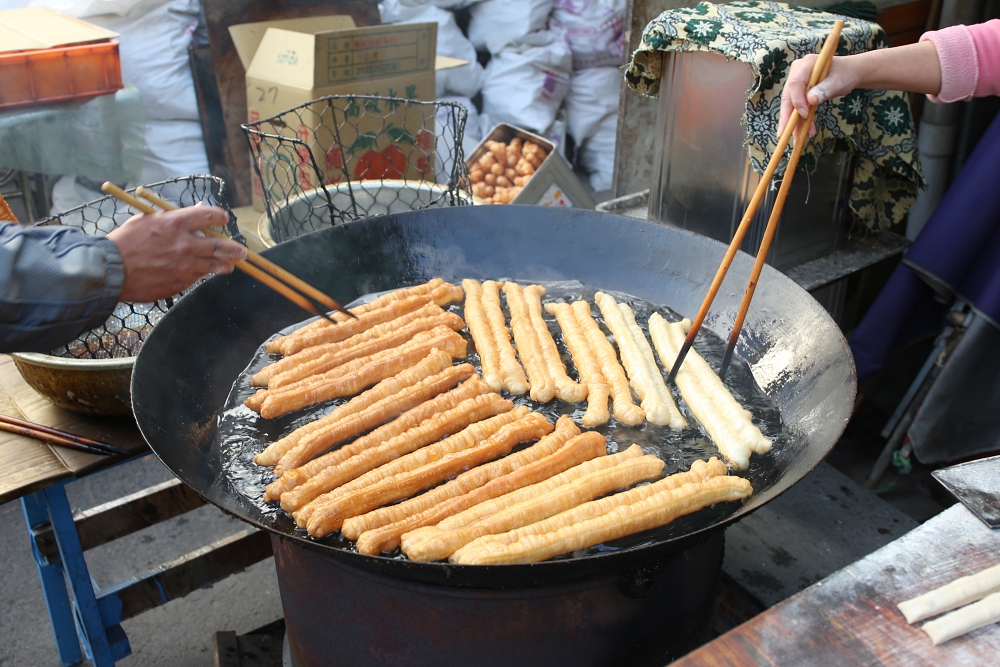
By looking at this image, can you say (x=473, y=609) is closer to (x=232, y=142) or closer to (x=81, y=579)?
(x=81, y=579)

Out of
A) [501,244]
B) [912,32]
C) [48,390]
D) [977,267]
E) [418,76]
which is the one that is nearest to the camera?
[48,390]

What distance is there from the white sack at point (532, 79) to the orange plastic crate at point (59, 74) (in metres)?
3.71

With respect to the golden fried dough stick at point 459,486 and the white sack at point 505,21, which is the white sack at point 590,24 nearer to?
the white sack at point 505,21

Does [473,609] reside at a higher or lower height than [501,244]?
lower

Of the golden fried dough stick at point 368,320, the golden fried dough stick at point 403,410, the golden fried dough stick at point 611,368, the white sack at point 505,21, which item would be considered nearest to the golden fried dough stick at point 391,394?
the golden fried dough stick at point 403,410

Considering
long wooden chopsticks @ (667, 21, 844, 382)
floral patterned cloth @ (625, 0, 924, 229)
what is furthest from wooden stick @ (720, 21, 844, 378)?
floral patterned cloth @ (625, 0, 924, 229)

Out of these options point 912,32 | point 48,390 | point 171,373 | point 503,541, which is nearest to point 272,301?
point 171,373

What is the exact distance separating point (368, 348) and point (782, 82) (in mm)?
2408

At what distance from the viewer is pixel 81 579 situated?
313 centimetres

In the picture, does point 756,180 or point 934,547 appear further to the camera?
point 756,180

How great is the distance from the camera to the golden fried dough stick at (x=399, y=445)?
227 centimetres

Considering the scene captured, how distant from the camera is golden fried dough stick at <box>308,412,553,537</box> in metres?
2.18

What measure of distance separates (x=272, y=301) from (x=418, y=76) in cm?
330

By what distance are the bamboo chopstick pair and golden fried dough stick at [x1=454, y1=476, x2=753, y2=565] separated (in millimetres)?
1283
